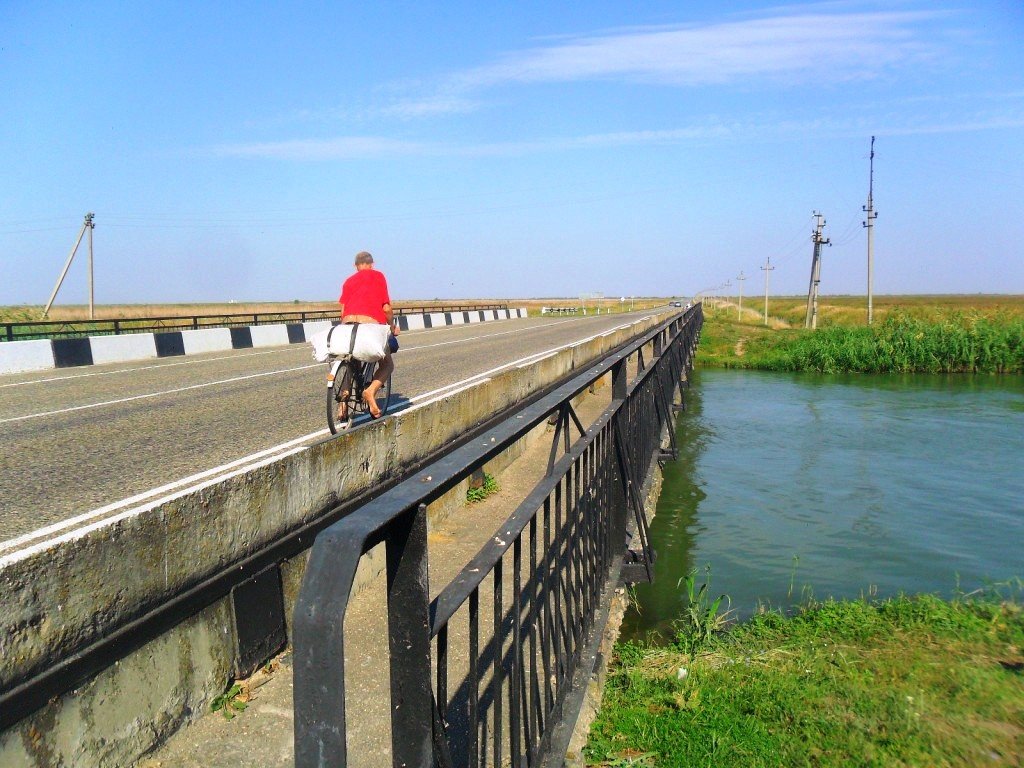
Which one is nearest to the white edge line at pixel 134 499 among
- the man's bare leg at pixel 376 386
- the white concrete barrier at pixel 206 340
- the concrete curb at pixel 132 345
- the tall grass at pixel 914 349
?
the man's bare leg at pixel 376 386

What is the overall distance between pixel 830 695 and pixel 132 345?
54.0 ft

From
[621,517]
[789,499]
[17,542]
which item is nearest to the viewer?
[17,542]

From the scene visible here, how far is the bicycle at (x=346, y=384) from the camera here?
7445mm

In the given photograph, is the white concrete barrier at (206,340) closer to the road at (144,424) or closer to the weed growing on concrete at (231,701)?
the road at (144,424)

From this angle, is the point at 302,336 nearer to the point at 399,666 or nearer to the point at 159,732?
the point at 159,732

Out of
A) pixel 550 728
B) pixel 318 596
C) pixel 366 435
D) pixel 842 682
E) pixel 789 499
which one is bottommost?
pixel 789 499

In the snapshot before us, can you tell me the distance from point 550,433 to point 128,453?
517 cm

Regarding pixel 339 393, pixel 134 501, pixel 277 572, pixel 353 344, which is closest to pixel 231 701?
pixel 277 572

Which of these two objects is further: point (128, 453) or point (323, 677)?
point (128, 453)

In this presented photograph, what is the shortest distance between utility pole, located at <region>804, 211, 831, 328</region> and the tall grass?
69.9 ft

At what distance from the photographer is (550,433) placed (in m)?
10.4

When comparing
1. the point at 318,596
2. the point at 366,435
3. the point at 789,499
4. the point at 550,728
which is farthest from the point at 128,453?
the point at 789,499

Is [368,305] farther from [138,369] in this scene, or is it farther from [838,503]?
[138,369]

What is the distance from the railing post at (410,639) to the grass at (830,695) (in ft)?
7.69
